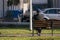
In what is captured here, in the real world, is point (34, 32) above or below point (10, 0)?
below

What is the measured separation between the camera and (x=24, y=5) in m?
24.5

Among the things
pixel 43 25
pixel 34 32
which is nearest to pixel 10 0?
pixel 34 32

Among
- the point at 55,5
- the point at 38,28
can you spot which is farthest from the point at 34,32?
the point at 55,5

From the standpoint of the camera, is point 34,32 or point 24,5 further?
point 24,5

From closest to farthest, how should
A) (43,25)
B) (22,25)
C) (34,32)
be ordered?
(43,25), (34,32), (22,25)

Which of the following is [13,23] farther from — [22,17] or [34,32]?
[34,32]

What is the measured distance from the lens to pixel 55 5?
24.4 m

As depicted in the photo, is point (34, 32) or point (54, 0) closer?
point (34, 32)

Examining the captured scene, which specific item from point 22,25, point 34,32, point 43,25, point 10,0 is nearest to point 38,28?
point 43,25

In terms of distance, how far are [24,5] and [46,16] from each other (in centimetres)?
221

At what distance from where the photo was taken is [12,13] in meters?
24.0

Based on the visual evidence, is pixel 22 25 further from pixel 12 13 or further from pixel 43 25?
pixel 43 25

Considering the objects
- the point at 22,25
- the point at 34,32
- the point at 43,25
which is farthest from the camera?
the point at 22,25

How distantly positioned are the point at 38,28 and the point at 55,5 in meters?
7.64
